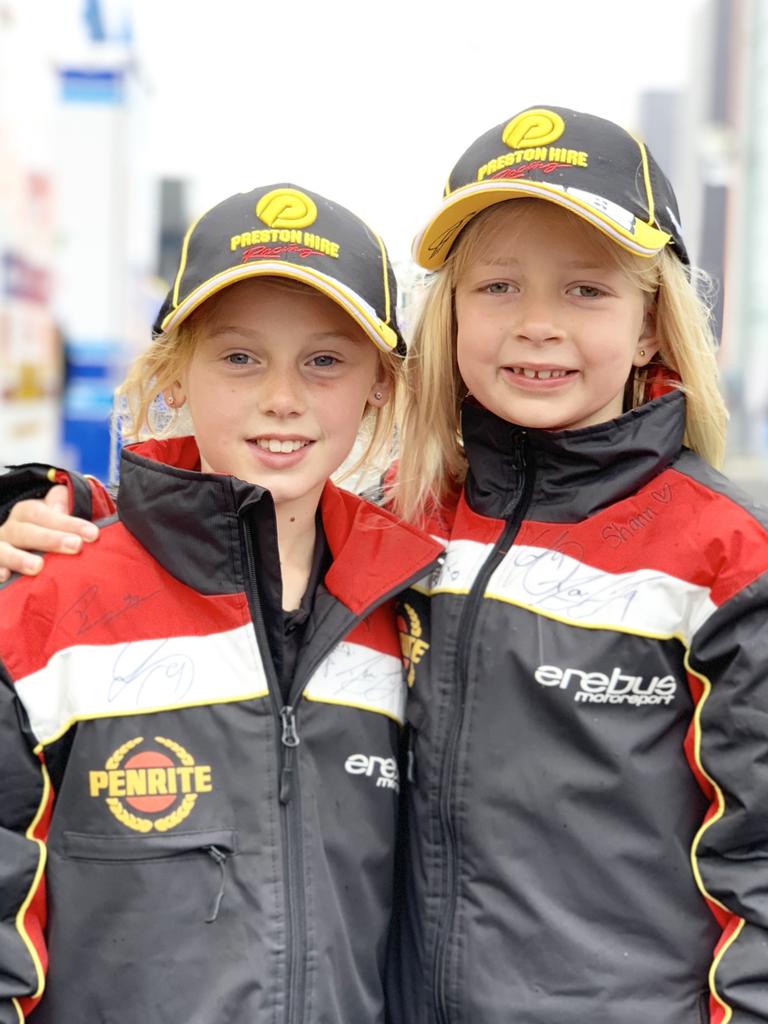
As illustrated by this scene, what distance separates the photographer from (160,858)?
1.73 m

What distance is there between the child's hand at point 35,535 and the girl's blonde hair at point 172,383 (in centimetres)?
30

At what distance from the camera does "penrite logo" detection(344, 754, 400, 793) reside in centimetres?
190

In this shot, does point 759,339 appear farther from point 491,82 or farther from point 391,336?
point 391,336

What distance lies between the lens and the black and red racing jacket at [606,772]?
1757 mm

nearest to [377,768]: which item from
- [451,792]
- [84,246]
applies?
[451,792]

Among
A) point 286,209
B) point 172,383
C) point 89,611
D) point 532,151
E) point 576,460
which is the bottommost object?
point 89,611

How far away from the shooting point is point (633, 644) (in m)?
1.85

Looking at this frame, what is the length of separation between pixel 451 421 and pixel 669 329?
448mm

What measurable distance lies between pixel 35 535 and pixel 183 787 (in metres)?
0.45

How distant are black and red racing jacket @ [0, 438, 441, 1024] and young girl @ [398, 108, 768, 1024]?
0.50 ft

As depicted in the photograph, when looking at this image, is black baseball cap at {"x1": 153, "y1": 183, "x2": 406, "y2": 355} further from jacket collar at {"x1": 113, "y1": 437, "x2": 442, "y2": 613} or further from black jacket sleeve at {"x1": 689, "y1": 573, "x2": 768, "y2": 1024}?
black jacket sleeve at {"x1": 689, "y1": 573, "x2": 768, "y2": 1024}

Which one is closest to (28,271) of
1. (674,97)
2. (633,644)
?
(633,644)

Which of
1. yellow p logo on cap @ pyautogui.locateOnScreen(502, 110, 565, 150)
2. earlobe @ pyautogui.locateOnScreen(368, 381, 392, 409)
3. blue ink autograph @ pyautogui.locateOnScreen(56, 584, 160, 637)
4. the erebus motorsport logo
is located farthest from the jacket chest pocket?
yellow p logo on cap @ pyautogui.locateOnScreen(502, 110, 565, 150)

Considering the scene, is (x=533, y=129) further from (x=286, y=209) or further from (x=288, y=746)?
(x=288, y=746)
